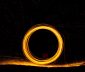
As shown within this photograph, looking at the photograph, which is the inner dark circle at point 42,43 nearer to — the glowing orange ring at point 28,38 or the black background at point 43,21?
the black background at point 43,21

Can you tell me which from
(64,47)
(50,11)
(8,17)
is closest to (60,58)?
(64,47)

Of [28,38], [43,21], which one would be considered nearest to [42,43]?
[43,21]

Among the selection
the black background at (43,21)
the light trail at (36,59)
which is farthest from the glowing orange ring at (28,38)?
the black background at (43,21)

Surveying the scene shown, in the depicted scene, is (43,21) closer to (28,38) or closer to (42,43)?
(42,43)

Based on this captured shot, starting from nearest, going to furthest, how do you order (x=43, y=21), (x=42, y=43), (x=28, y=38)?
(x=28, y=38) → (x=43, y=21) → (x=42, y=43)

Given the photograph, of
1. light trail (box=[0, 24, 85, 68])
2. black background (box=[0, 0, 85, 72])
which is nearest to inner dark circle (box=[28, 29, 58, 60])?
black background (box=[0, 0, 85, 72])

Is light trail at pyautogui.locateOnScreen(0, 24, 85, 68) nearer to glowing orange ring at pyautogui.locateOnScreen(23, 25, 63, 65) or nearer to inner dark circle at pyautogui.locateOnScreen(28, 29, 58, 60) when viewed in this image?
glowing orange ring at pyautogui.locateOnScreen(23, 25, 63, 65)

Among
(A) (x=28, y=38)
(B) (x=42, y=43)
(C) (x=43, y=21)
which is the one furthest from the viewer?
(B) (x=42, y=43)
